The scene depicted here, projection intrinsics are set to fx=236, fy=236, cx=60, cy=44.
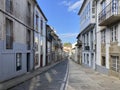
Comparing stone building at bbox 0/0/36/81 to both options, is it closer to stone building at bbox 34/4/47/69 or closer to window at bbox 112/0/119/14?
stone building at bbox 34/4/47/69

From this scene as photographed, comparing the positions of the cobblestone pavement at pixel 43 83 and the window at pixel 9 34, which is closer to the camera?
the cobblestone pavement at pixel 43 83

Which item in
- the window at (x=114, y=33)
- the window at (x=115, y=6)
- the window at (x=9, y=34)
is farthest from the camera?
the window at (x=114, y=33)

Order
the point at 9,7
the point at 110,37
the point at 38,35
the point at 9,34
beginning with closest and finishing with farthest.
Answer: the point at 9,7, the point at 9,34, the point at 110,37, the point at 38,35

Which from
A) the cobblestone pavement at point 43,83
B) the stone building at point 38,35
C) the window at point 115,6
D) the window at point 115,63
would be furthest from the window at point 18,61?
the window at point 115,6

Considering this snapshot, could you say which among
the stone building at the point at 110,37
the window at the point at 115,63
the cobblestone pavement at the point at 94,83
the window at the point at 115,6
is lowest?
the cobblestone pavement at the point at 94,83

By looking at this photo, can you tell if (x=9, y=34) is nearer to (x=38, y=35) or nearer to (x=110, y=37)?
(x=110, y=37)

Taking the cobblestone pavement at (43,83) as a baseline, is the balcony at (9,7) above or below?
above

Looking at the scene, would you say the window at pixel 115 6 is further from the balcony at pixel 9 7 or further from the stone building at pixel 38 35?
the stone building at pixel 38 35

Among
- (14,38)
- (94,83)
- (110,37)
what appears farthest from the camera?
(110,37)

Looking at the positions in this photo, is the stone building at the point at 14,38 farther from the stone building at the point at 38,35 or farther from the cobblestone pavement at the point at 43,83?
the stone building at the point at 38,35

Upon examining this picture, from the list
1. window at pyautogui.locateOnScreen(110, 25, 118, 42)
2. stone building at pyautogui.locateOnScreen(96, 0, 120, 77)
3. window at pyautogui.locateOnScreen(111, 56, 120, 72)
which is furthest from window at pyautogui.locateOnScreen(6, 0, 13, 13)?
window at pyautogui.locateOnScreen(111, 56, 120, 72)

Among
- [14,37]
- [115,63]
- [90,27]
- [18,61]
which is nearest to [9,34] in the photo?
[14,37]

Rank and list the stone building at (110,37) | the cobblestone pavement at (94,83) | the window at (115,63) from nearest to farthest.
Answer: the cobblestone pavement at (94,83)
the stone building at (110,37)
the window at (115,63)

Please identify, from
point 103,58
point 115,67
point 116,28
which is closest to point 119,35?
point 116,28
